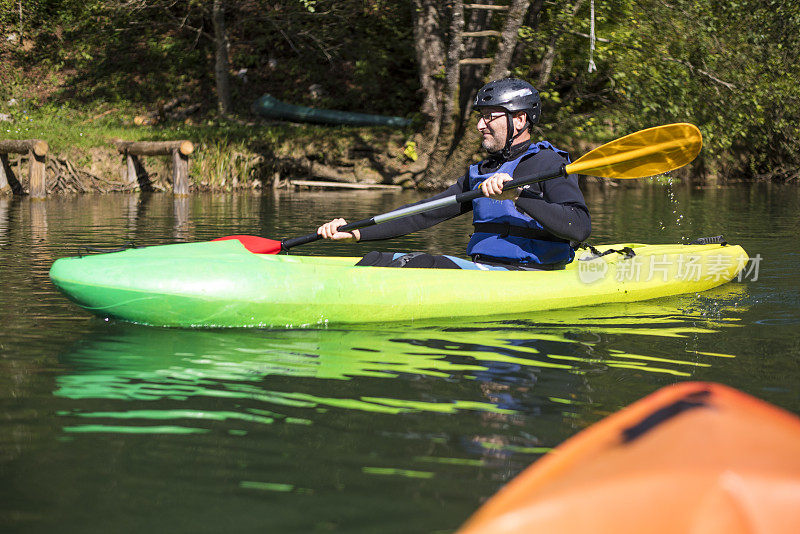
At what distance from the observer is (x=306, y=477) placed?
232cm

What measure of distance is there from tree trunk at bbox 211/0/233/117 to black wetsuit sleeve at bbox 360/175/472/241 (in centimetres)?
1436

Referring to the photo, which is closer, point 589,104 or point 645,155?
point 645,155

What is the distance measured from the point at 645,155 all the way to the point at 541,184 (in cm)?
93

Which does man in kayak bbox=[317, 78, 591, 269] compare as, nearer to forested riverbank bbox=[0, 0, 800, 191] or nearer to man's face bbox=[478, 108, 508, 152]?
man's face bbox=[478, 108, 508, 152]

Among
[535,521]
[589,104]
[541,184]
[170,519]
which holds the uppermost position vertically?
[589,104]

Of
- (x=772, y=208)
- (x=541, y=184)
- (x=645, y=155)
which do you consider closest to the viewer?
(x=541, y=184)

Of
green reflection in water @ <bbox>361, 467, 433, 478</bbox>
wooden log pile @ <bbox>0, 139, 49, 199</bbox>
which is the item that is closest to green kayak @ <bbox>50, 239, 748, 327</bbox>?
green reflection in water @ <bbox>361, 467, 433, 478</bbox>

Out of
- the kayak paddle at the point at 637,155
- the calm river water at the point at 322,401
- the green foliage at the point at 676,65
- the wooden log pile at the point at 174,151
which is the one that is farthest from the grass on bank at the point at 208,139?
the kayak paddle at the point at 637,155

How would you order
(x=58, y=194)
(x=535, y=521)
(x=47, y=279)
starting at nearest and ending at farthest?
(x=535, y=521)
(x=47, y=279)
(x=58, y=194)

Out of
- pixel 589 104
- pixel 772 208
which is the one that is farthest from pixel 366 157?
pixel 772 208

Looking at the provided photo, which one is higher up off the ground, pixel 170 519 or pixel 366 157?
pixel 366 157

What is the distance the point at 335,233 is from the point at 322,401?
1.91 m

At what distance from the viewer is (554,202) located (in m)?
4.57

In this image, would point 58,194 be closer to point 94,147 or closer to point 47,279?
point 94,147
